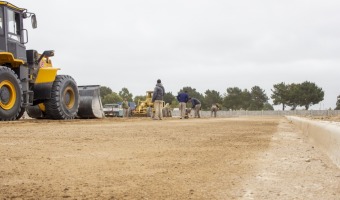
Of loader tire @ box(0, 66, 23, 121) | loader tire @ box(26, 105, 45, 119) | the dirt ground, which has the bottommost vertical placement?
the dirt ground

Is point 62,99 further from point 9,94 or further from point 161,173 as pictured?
point 161,173

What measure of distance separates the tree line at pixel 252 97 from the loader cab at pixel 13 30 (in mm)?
67526

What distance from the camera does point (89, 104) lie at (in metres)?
16.9

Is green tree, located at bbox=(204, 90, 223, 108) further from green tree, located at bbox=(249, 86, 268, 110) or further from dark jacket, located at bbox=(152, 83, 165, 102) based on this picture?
dark jacket, located at bbox=(152, 83, 165, 102)

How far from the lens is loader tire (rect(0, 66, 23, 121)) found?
36.6ft

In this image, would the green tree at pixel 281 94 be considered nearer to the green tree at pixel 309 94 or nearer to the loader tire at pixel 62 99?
the green tree at pixel 309 94

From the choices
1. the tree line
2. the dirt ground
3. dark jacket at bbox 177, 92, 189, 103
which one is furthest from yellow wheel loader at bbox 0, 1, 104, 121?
the tree line

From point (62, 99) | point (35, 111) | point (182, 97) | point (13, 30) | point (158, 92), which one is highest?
point (13, 30)

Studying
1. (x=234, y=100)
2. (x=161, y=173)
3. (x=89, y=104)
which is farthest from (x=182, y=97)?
(x=234, y=100)

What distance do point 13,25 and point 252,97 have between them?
359ft

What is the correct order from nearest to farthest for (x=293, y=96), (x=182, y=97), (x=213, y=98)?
(x=182, y=97) → (x=293, y=96) → (x=213, y=98)

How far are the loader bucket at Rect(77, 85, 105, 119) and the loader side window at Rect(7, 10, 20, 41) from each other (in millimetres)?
5118

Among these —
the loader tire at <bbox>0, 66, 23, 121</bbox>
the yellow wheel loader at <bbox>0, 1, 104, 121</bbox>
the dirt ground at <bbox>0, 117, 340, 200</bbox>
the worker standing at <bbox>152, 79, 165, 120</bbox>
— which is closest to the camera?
the dirt ground at <bbox>0, 117, 340, 200</bbox>

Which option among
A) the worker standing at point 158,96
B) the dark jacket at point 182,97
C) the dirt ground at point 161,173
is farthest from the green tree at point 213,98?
the dirt ground at point 161,173
